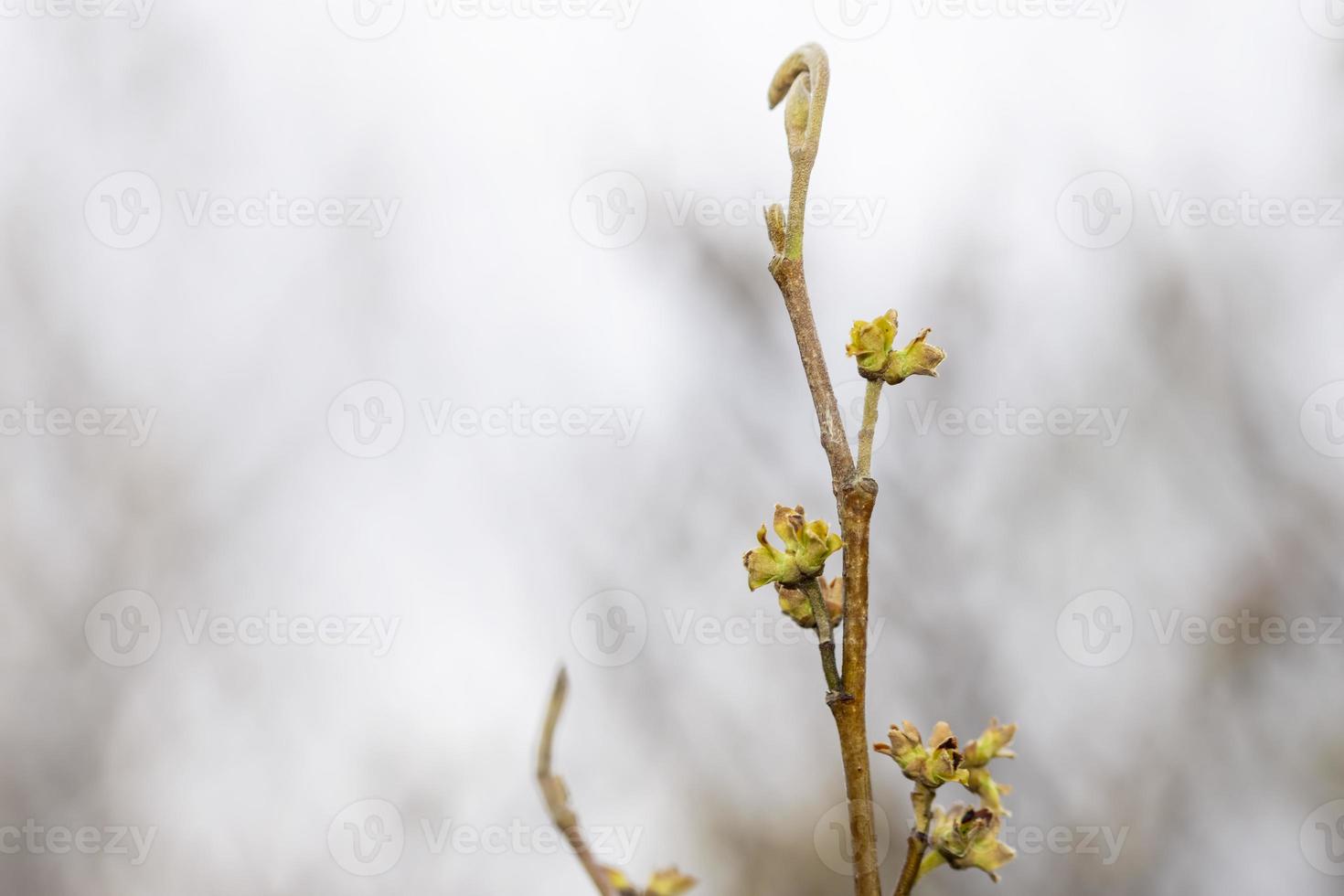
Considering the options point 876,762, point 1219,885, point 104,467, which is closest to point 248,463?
point 104,467

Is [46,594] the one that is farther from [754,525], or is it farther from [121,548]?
[754,525]

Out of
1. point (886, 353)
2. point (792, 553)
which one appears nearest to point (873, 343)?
point (886, 353)

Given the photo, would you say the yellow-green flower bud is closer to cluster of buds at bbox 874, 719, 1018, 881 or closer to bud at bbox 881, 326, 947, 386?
bud at bbox 881, 326, 947, 386

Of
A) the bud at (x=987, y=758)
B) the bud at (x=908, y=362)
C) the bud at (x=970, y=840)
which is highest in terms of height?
the bud at (x=908, y=362)

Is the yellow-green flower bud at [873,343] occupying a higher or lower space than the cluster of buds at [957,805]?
higher

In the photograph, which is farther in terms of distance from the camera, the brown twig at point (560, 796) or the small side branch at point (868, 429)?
the small side branch at point (868, 429)

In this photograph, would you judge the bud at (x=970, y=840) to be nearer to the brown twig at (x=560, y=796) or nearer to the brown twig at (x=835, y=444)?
the brown twig at (x=835, y=444)

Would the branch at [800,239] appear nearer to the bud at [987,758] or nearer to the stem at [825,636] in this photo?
the stem at [825,636]

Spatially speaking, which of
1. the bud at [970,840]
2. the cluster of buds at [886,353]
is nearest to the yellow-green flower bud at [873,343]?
the cluster of buds at [886,353]
